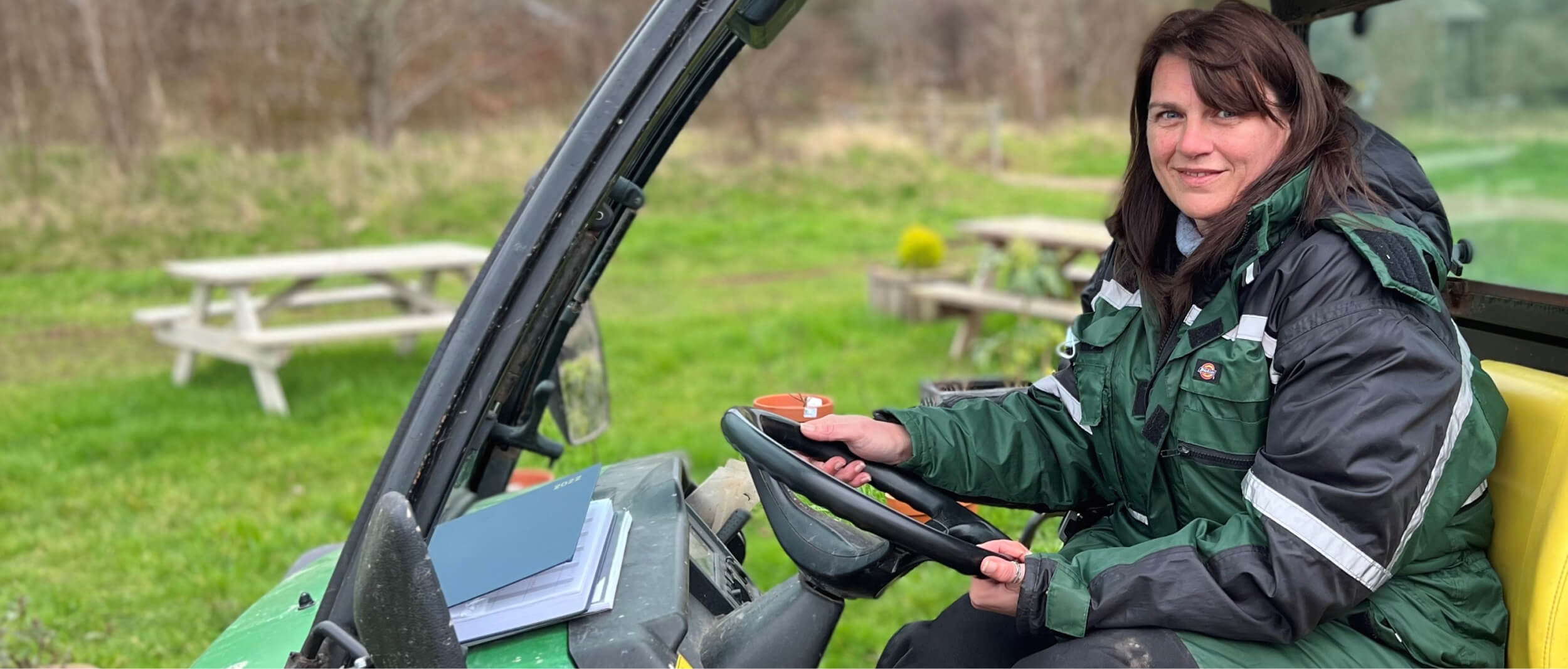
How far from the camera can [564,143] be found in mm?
1536

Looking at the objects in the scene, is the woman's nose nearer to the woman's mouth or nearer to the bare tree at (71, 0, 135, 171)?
the woman's mouth

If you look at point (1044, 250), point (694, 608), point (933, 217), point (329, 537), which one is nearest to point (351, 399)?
point (329, 537)

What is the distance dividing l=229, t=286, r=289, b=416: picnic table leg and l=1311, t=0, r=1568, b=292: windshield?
18.9 ft

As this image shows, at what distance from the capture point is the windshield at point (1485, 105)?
6.48 meters

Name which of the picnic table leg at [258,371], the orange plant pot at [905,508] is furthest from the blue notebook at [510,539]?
the picnic table leg at [258,371]

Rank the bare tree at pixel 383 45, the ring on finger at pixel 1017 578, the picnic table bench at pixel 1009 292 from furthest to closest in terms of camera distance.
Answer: the bare tree at pixel 383 45 < the picnic table bench at pixel 1009 292 < the ring on finger at pixel 1017 578

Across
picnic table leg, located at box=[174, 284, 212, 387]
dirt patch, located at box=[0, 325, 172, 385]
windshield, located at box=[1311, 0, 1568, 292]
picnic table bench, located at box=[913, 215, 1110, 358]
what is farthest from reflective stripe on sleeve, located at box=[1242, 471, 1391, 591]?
dirt patch, located at box=[0, 325, 172, 385]

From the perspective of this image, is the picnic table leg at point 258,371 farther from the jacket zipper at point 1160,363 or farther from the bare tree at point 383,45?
the bare tree at point 383,45

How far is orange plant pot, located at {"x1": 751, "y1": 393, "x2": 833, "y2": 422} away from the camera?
2.03m

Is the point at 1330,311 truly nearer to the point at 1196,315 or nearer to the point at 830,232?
the point at 1196,315

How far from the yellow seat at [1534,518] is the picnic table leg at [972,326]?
5974 mm

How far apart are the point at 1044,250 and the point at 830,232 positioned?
4.84 meters

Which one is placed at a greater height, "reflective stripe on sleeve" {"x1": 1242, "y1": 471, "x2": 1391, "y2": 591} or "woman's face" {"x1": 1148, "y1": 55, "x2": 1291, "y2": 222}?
"woman's face" {"x1": 1148, "y1": 55, "x2": 1291, "y2": 222}

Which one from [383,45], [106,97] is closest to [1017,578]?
[106,97]
